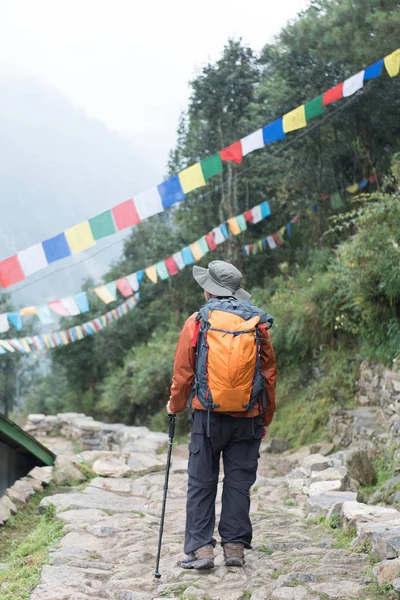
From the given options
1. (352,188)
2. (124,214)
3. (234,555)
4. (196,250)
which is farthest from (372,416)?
(352,188)

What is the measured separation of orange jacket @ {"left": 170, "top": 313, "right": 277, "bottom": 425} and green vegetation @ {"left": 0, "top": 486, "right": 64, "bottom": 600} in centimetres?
137

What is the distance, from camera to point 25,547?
4.80 meters

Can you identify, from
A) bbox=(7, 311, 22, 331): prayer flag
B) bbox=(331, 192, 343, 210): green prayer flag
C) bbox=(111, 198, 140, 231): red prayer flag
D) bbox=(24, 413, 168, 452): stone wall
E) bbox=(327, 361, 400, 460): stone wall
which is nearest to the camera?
bbox=(327, 361, 400, 460): stone wall

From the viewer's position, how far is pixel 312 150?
53.4ft

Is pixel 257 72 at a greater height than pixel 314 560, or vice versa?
pixel 257 72

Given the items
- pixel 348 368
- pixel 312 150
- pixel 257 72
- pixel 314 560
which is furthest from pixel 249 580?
pixel 257 72

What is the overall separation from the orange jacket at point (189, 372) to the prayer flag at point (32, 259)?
5355 millimetres

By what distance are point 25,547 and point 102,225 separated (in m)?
4.85

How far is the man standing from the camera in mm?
3621

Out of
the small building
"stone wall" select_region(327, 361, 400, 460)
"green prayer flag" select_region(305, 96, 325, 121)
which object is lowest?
"stone wall" select_region(327, 361, 400, 460)

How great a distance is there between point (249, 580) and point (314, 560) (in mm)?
495

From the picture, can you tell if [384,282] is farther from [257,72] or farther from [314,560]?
[257,72]

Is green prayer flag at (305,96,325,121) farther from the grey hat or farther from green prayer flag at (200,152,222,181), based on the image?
the grey hat

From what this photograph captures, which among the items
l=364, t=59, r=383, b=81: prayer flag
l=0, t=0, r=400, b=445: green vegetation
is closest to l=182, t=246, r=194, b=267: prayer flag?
l=0, t=0, r=400, b=445: green vegetation
